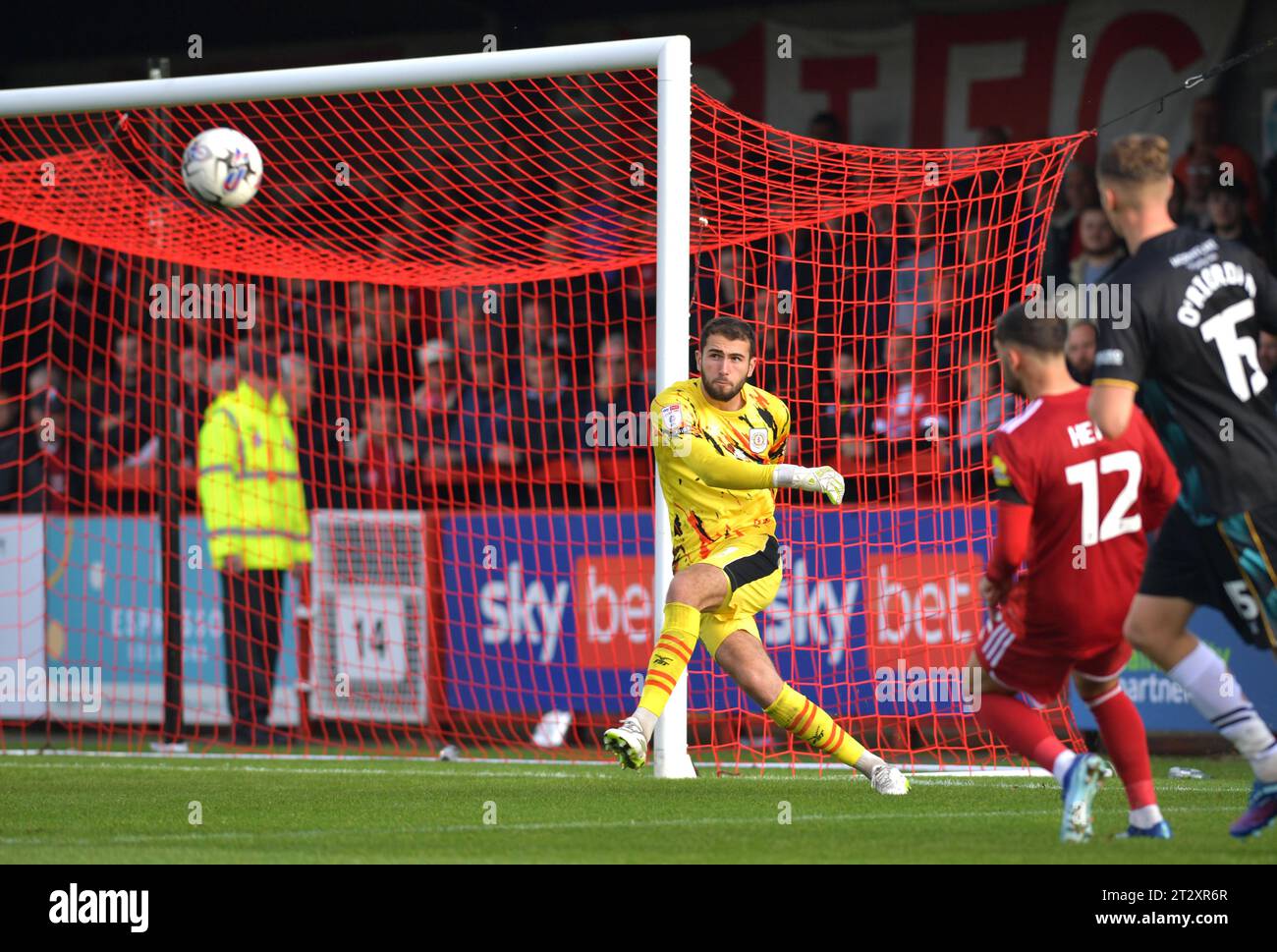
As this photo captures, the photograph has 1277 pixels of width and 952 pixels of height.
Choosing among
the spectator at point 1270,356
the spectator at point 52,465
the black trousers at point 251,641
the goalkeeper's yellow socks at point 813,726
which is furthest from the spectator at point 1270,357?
the spectator at point 52,465

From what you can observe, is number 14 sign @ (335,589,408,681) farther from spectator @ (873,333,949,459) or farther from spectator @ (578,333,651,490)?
spectator @ (873,333,949,459)

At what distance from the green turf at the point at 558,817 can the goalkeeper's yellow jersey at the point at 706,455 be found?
1.04m

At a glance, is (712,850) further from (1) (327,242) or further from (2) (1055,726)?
(1) (327,242)

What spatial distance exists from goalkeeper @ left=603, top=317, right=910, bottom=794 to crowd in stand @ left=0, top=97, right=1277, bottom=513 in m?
1.96

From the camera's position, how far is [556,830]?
19.9 ft

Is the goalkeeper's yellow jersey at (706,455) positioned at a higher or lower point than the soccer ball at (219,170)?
lower

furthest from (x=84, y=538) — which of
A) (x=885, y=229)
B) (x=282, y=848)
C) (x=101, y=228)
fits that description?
(x=282, y=848)

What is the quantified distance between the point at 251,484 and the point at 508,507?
62.5 inches

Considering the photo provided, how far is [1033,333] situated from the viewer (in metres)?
5.38

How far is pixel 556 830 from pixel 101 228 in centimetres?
579

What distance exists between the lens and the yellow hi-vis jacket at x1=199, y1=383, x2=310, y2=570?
10.8 metres

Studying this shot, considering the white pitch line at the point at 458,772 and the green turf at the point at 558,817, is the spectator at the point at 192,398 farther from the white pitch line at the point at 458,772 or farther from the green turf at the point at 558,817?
the green turf at the point at 558,817

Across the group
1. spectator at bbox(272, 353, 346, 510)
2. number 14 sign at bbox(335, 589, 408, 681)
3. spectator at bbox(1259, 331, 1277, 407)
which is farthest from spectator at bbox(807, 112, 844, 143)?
number 14 sign at bbox(335, 589, 408, 681)

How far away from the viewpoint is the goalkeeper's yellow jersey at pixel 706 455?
23.4 feet
